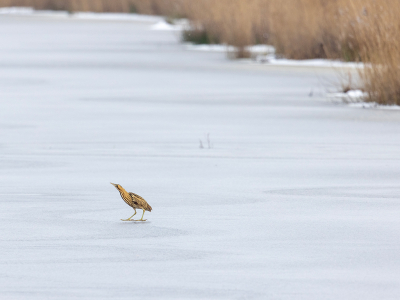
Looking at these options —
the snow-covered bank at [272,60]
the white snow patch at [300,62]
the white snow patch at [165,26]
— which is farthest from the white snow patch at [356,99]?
the white snow patch at [165,26]

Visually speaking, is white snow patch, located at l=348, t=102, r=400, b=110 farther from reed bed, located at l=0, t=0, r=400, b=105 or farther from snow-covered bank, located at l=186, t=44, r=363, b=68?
snow-covered bank, located at l=186, t=44, r=363, b=68

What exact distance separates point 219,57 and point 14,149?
13.0 metres

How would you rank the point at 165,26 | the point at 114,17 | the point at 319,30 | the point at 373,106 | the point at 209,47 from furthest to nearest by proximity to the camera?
the point at 114,17 → the point at 165,26 → the point at 209,47 → the point at 319,30 → the point at 373,106

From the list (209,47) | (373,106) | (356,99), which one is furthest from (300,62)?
(373,106)

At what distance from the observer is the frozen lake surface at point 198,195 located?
3.71 metres

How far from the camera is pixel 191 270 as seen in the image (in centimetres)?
383

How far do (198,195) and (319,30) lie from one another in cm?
1282

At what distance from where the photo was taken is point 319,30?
1803cm

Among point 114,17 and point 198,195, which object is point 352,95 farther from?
point 114,17

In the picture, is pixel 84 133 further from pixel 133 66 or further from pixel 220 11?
pixel 220 11

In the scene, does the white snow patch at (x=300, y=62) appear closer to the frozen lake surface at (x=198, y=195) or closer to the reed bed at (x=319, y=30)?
the reed bed at (x=319, y=30)

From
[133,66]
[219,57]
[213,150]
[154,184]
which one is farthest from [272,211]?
[219,57]

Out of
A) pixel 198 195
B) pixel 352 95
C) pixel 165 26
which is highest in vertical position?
pixel 198 195

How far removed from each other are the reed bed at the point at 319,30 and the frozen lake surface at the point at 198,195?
19.5 inches
